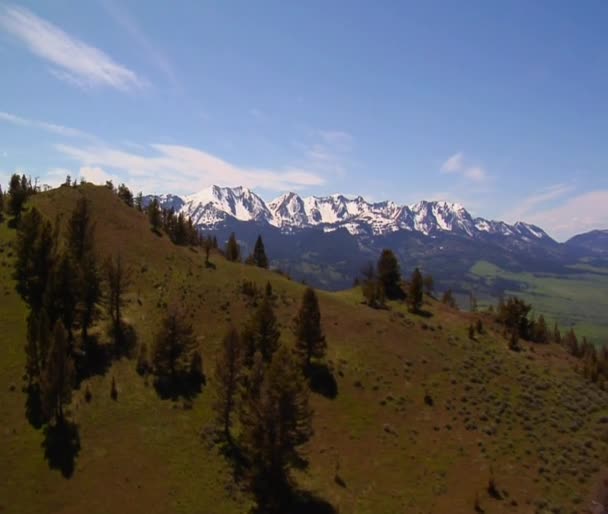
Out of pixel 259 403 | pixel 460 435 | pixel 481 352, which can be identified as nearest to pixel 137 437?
pixel 259 403

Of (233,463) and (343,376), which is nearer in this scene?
(233,463)

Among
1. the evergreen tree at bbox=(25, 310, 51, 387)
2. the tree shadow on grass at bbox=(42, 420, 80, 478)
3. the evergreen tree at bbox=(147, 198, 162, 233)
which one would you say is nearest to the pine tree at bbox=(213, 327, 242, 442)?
the tree shadow on grass at bbox=(42, 420, 80, 478)

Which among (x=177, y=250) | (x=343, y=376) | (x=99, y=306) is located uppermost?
(x=177, y=250)

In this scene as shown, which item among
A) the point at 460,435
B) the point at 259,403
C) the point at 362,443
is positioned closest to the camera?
the point at 259,403

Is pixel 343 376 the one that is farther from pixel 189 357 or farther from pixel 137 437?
pixel 137 437

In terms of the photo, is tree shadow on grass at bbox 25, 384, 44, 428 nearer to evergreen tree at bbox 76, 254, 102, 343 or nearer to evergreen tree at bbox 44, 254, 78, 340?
evergreen tree at bbox 44, 254, 78, 340

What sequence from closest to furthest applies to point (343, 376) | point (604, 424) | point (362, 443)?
1. point (362, 443)
2. point (604, 424)
3. point (343, 376)

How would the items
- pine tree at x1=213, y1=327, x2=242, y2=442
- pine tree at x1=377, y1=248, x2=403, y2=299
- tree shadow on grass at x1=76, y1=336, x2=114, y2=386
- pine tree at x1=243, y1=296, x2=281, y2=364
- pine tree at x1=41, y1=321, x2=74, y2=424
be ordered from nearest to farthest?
pine tree at x1=41, y1=321, x2=74, y2=424 < pine tree at x1=213, y1=327, x2=242, y2=442 < tree shadow on grass at x1=76, y1=336, x2=114, y2=386 < pine tree at x1=243, y1=296, x2=281, y2=364 < pine tree at x1=377, y1=248, x2=403, y2=299

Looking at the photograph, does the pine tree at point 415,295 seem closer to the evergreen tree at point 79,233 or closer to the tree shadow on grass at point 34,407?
the evergreen tree at point 79,233
